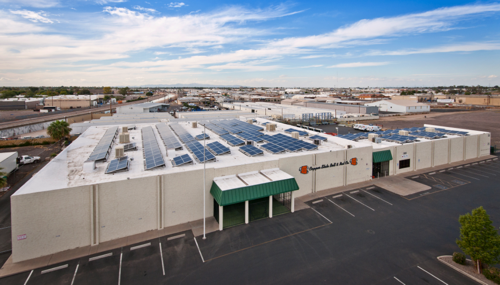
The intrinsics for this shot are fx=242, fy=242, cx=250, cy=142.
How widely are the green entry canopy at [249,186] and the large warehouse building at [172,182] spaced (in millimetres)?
73

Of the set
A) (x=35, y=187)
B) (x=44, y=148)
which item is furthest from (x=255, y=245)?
(x=44, y=148)

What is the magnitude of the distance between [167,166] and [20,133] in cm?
5493

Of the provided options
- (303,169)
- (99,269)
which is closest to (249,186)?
(303,169)

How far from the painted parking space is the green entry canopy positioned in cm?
702

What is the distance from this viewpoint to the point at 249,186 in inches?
715

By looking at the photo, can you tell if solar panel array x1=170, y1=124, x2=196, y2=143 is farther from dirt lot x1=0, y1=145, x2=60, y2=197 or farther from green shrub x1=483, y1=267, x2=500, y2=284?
green shrub x1=483, y1=267, x2=500, y2=284

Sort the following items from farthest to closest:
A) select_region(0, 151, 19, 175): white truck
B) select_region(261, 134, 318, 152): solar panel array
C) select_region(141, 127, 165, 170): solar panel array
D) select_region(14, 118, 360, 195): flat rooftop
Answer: select_region(0, 151, 19, 175): white truck
select_region(261, 134, 318, 152): solar panel array
select_region(141, 127, 165, 170): solar panel array
select_region(14, 118, 360, 195): flat rooftop

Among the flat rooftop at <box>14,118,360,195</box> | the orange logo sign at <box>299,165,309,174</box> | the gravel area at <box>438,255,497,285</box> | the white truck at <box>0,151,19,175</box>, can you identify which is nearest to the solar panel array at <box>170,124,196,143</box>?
the flat rooftop at <box>14,118,360,195</box>

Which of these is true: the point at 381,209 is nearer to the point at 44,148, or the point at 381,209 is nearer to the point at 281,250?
the point at 281,250

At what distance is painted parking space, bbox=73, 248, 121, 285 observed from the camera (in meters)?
12.9

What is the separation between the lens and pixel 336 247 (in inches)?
615

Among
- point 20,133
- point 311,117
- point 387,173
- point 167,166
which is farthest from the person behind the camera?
point 311,117

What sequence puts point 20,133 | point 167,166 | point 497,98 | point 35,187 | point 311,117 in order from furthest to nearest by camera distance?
point 497,98
point 311,117
point 20,133
point 167,166
point 35,187

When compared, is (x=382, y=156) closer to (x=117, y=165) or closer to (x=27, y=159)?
(x=117, y=165)
